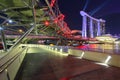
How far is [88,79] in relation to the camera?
8.44 meters

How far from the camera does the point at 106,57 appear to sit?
1377 cm

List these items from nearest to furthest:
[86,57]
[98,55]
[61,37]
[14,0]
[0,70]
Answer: [0,70] < [14,0] < [98,55] < [86,57] < [61,37]

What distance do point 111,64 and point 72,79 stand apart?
521cm

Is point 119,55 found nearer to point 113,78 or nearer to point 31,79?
point 113,78

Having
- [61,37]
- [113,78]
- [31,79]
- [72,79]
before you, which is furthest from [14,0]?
[61,37]

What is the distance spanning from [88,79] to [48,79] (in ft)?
5.15

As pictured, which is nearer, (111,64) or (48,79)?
(48,79)

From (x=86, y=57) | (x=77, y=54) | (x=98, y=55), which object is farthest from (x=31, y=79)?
(x=77, y=54)

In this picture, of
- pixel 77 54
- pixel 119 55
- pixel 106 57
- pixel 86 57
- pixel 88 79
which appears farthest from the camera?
pixel 77 54

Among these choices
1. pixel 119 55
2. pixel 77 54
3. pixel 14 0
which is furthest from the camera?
pixel 77 54

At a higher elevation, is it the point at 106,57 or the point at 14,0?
the point at 14,0

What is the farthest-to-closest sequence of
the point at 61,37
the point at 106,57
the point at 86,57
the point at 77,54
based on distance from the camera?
1. the point at 61,37
2. the point at 77,54
3. the point at 86,57
4. the point at 106,57

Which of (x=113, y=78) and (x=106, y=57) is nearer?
(x=113, y=78)

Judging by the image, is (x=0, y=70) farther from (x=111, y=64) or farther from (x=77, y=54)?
(x=77, y=54)
